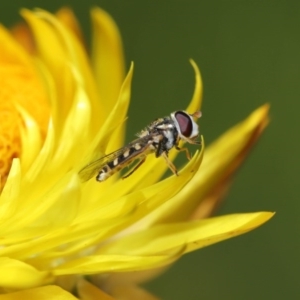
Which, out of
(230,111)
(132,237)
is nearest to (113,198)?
(132,237)

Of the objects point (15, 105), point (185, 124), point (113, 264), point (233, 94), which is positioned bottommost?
point (113, 264)

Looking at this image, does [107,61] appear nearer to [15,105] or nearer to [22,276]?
[15,105]

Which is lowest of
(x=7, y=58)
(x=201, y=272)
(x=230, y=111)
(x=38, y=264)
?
(x=38, y=264)

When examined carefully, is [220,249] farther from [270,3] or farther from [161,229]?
[161,229]

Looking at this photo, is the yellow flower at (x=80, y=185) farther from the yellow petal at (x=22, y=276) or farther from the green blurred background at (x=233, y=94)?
the green blurred background at (x=233, y=94)

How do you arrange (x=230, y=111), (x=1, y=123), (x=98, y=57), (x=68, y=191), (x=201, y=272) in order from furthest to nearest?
1. (x=230, y=111)
2. (x=201, y=272)
3. (x=98, y=57)
4. (x=1, y=123)
5. (x=68, y=191)

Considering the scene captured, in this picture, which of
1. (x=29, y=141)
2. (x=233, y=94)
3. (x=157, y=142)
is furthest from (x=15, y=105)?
(x=233, y=94)

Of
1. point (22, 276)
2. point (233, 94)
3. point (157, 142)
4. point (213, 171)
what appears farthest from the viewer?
point (233, 94)

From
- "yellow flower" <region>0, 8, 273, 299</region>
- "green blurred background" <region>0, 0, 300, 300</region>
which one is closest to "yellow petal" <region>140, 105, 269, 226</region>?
"yellow flower" <region>0, 8, 273, 299</region>
